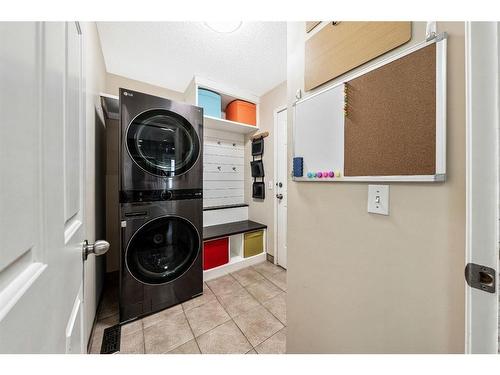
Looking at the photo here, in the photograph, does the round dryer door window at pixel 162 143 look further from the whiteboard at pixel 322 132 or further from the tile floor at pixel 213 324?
the tile floor at pixel 213 324

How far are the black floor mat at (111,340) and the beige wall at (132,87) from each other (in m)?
2.32

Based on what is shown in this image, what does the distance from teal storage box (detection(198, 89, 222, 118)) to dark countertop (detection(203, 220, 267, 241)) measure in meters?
1.45

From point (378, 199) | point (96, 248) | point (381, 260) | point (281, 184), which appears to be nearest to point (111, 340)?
point (96, 248)

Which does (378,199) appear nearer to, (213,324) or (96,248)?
(96,248)

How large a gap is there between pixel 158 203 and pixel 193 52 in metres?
1.52

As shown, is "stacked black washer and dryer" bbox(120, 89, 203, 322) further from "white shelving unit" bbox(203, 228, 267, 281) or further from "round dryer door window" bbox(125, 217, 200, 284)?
"white shelving unit" bbox(203, 228, 267, 281)

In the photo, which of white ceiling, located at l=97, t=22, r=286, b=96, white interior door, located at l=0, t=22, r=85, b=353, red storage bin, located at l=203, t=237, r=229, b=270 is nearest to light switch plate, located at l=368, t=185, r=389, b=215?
white interior door, located at l=0, t=22, r=85, b=353

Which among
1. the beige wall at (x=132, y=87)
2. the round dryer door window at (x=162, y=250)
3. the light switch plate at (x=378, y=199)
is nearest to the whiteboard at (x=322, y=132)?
the light switch plate at (x=378, y=199)

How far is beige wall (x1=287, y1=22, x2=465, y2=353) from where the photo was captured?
24.6 inches

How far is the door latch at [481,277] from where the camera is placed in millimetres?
479

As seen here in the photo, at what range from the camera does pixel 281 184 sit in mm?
2600

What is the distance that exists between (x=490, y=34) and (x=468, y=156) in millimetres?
302

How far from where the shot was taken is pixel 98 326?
5.15 feet
